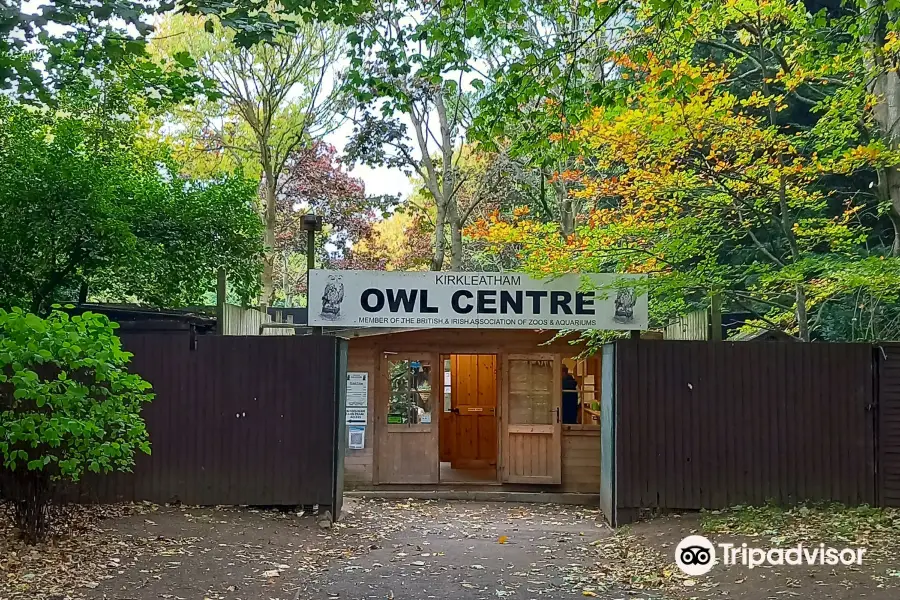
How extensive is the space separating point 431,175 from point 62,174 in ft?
33.0

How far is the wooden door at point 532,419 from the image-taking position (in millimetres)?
12211

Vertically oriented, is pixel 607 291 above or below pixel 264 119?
below

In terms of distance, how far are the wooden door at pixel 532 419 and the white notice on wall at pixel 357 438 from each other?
214cm

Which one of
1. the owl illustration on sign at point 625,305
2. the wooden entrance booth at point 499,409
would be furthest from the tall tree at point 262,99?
the owl illustration on sign at point 625,305

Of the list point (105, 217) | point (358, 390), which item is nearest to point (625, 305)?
point (358, 390)

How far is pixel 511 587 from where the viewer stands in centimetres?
599

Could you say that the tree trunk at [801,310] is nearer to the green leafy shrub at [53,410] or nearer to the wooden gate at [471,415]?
the green leafy shrub at [53,410]

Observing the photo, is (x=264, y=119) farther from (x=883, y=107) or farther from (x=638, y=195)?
(x=883, y=107)

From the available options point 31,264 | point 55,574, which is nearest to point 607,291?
point 55,574

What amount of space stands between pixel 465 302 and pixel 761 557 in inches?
163

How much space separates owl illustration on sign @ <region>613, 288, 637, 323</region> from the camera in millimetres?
8914

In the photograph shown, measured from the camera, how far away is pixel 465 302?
9.09m

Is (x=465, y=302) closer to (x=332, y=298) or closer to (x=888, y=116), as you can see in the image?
(x=332, y=298)

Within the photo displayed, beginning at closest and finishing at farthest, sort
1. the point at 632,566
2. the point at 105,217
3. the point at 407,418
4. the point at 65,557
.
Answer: the point at 65,557 → the point at 632,566 → the point at 105,217 → the point at 407,418
